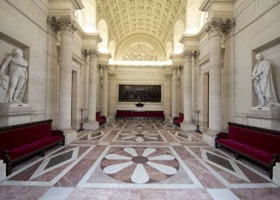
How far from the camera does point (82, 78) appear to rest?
12.5 m

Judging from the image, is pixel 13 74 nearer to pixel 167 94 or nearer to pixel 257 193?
pixel 257 193

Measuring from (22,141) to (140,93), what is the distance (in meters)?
16.3

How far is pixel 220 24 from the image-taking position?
23.9 feet

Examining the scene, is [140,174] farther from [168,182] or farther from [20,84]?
[20,84]

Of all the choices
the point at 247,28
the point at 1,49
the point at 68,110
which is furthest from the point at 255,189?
the point at 1,49

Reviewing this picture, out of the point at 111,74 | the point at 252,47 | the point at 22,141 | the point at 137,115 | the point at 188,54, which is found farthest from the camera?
the point at 111,74

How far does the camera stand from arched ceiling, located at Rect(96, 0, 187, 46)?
14680 mm

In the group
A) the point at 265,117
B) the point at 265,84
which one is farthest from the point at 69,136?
the point at 265,84

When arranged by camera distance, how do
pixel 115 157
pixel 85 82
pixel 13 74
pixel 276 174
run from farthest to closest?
pixel 85 82
pixel 115 157
pixel 13 74
pixel 276 174

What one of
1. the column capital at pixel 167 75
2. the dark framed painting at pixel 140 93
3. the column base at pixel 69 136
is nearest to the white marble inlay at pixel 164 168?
the column base at pixel 69 136

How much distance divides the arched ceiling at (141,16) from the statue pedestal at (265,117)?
10.9 metres

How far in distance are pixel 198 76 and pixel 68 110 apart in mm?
9546

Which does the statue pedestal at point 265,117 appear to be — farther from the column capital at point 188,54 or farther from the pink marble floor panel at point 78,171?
the column capital at point 188,54

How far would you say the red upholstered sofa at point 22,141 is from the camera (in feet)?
13.7
